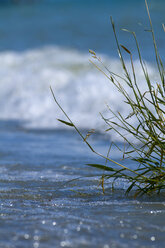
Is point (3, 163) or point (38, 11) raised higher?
point (38, 11)

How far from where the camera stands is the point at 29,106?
6.50 meters

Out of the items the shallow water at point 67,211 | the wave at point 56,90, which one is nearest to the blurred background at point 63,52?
the wave at point 56,90

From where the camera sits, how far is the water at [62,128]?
1767 mm

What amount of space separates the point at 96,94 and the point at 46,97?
2.44 feet

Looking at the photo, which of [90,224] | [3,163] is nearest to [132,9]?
[3,163]

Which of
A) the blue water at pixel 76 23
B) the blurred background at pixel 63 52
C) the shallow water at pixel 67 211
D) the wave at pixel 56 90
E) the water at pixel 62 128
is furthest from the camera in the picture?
the blue water at pixel 76 23

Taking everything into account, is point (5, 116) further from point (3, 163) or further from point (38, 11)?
point (38, 11)

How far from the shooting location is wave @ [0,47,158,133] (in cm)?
577

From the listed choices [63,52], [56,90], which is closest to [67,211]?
[56,90]

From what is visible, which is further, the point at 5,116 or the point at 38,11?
the point at 38,11

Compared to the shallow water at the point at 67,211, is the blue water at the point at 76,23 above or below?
above

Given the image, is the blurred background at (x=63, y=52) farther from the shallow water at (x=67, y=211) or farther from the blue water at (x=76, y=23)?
the shallow water at (x=67, y=211)

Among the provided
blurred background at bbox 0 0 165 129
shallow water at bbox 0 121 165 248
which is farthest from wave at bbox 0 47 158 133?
shallow water at bbox 0 121 165 248

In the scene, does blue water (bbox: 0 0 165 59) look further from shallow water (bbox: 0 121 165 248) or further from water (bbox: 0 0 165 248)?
shallow water (bbox: 0 121 165 248)
